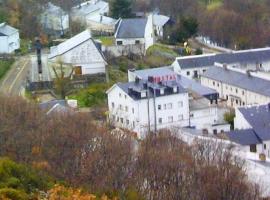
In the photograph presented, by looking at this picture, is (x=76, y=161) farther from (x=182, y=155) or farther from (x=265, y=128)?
(x=265, y=128)

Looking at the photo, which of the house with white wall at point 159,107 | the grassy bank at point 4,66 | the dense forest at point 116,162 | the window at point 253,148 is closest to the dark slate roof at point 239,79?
the house with white wall at point 159,107

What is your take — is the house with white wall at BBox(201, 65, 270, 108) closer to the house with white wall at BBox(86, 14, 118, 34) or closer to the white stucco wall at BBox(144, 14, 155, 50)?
the white stucco wall at BBox(144, 14, 155, 50)

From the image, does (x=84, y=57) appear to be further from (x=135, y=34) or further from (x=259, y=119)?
(x=259, y=119)

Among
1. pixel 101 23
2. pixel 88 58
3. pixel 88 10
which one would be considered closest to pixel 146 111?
pixel 88 58

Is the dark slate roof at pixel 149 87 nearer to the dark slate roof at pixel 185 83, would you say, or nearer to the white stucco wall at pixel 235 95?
the dark slate roof at pixel 185 83

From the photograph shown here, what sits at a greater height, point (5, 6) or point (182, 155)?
point (5, 6)

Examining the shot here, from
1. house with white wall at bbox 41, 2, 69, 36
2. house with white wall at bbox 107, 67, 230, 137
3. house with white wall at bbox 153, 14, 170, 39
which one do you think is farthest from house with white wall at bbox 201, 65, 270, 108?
house with white wall at bbox 41, 2, 69, 36

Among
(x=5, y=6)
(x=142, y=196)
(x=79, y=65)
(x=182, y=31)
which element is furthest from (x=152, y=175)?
(x=5, y=6)
